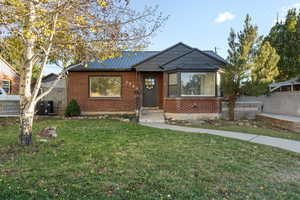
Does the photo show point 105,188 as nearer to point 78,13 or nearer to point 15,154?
point 15,154

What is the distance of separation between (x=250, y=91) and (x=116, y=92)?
26.1 feet

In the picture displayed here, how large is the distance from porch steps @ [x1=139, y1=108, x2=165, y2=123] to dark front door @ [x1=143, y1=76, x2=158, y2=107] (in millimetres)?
550

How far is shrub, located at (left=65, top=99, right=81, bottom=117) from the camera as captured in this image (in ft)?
36.4

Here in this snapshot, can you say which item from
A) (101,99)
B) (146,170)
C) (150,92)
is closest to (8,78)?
(101,99)

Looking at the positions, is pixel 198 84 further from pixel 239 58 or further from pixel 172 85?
pixel 239 58

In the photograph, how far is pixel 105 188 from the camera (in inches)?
108

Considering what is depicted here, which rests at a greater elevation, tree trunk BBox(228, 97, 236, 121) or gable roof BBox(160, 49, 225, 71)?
gable roof BBox(160, 49, 225, 71)

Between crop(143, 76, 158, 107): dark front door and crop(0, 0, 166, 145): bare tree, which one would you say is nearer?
crop(0, 0, 166, 145): bare tree

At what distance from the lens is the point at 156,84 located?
12.6 meters

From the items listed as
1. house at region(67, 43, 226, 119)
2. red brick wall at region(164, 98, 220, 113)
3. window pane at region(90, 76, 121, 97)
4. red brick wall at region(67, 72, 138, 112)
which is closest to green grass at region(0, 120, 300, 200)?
red brick wall at region(164, 98, 220, 113)

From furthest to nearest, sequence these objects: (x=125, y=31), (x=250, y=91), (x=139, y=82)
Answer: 1. (x=139, y=82)
2. (x=250, y=91)
3. (x=125, y=31)

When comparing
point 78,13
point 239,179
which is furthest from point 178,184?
point 78,13

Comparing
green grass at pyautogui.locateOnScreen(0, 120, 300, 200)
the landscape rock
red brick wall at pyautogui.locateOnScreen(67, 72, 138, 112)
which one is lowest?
green grass at pyautogui.locateOnScreen(0, 120, 300, 200)

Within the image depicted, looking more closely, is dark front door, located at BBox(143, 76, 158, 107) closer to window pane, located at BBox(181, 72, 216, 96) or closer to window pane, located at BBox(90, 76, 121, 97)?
window pane, located at BBox(90, 76, 121, 97)
